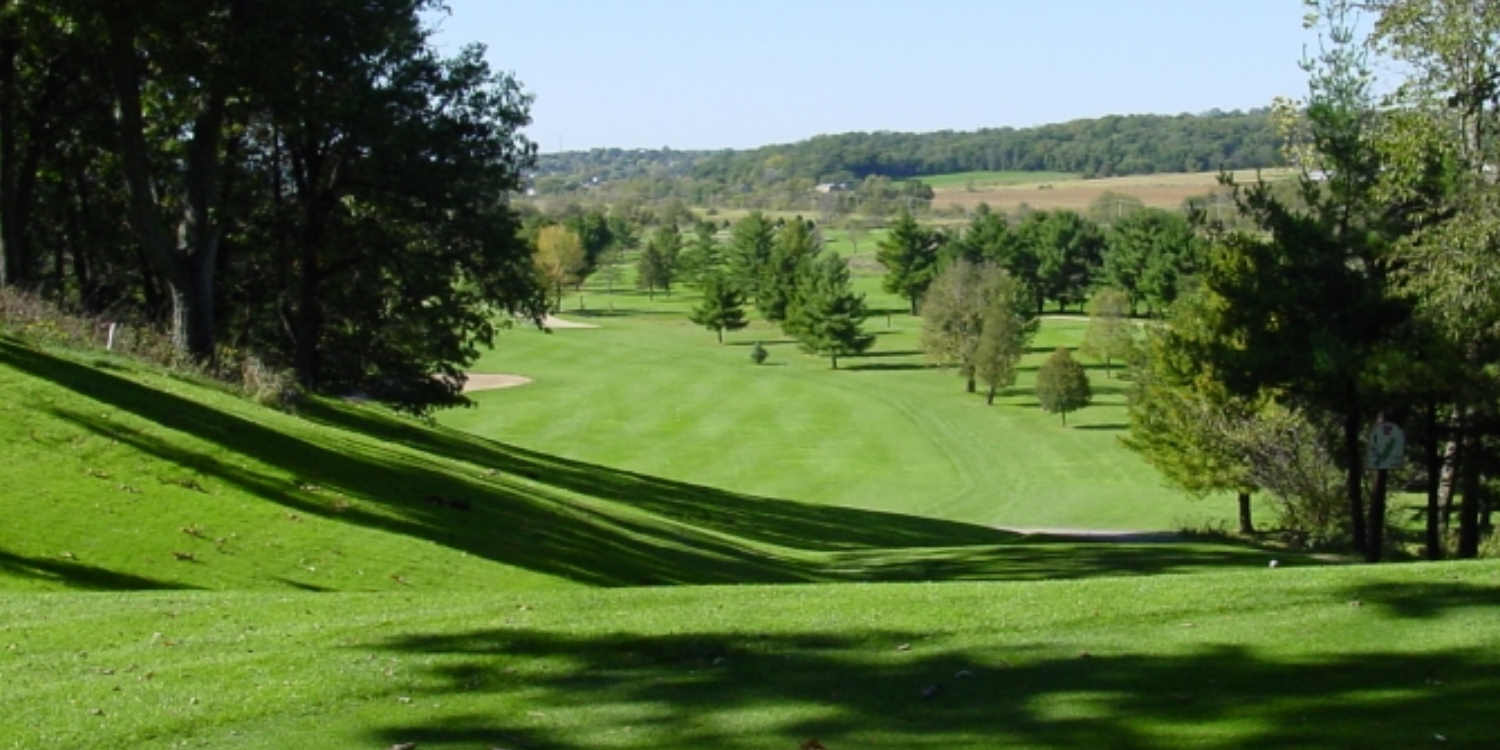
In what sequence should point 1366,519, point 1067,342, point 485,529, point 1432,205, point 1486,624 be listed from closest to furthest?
1. point 1486,624
2. point 485,529
3. point 1432,205
4. point 1366,519
5. point 1067,342

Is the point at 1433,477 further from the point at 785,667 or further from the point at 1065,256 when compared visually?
the point at 1065,256

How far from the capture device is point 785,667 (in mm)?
10422

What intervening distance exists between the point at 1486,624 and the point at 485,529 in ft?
42.5

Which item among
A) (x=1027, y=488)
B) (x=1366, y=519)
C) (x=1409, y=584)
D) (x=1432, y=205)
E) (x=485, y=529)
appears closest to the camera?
(x=1409, y=584)

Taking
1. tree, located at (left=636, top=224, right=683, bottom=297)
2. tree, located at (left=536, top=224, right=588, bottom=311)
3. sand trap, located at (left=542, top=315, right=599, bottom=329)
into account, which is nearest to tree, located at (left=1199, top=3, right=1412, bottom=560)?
sand trap, located at (left=542, top=315, right=599, bottom=329)

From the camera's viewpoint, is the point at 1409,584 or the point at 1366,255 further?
the point at 1366,255

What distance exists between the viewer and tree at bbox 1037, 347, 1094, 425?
80.6 metres

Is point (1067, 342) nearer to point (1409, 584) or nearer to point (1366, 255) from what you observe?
point (1366, 255)

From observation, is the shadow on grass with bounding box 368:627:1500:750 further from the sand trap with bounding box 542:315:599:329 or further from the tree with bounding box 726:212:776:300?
the tree with bounding box 726:212:776:300

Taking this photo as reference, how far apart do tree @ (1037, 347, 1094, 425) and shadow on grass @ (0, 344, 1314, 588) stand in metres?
48.4

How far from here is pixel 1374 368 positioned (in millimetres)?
26297

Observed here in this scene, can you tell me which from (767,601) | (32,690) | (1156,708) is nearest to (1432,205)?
(767,601)

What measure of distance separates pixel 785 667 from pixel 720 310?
11076 centimetres

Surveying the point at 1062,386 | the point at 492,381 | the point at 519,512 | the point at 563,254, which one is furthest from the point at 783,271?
the point at 519,512
